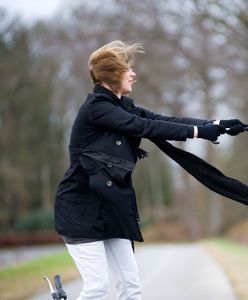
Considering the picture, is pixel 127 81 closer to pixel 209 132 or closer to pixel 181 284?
pixel 209 132

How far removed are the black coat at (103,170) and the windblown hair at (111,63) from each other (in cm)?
10

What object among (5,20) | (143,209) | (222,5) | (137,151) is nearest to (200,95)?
(5,20)

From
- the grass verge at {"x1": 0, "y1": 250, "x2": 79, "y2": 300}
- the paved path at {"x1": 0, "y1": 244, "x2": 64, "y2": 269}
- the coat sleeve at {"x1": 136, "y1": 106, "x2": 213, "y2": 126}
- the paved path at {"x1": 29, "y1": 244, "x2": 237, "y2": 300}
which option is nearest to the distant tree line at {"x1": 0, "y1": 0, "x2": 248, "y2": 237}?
the paved path at {"x1": 0, "y1": 244, "x2": 64, "y2": 269}

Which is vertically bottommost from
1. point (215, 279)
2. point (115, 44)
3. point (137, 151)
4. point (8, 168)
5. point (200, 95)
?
point (215, 279)

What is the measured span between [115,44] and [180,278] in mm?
10642

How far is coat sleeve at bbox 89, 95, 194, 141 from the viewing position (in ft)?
15.4

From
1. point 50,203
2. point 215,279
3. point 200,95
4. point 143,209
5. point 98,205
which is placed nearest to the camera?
point 98,205

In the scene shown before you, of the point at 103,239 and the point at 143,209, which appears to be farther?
the point at 143,209

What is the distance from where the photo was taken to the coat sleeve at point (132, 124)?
4.70 m

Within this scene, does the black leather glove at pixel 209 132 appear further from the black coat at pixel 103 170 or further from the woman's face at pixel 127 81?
the woman's face at pixel 127 81

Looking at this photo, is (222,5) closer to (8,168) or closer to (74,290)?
(74,290)

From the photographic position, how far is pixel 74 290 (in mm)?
12141

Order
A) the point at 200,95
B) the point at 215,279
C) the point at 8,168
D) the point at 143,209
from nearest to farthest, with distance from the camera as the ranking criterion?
the point at 215,279 < the point at 8,168 < the point at 200,95 < the point at 143,209

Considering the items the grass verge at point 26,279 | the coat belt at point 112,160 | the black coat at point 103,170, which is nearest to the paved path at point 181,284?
the grass verge at point 26,279
